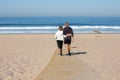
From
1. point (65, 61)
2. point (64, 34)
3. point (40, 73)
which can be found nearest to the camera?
point (40, 73)

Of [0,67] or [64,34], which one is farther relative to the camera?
[64,34]

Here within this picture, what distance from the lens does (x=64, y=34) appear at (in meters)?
12.7

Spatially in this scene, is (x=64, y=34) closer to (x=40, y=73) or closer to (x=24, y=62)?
(x=24, y=62)

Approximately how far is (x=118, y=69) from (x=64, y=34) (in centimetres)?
395

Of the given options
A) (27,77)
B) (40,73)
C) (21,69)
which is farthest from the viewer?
(21,69)

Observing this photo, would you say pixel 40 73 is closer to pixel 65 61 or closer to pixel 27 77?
pixel 27 77

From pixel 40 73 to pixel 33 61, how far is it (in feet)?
9.03

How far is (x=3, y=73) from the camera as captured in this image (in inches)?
341

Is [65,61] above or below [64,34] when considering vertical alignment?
below

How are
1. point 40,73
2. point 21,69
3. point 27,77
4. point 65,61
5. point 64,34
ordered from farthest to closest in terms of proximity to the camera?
point 64,34, point 65,61, point 21,69, point 40,73, point 27,77

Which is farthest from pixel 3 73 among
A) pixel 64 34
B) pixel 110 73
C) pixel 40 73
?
pixel 64 34

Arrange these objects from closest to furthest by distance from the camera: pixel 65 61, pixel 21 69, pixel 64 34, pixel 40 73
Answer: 1. pixel 40 73
2. pixel 21 69
3. pixel 65 61
4. pixel 64 34

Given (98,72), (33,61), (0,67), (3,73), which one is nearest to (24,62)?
(33,61)

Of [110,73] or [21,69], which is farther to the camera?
[21,69]
